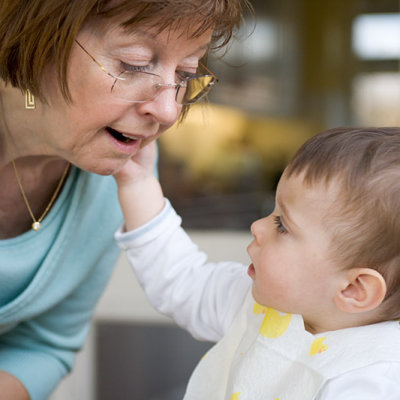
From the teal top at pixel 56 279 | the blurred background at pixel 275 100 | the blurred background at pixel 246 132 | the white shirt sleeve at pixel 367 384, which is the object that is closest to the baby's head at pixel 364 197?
the white shirt sleeve at pixel 367 384

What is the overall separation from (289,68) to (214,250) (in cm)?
164

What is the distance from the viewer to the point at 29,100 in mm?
1072

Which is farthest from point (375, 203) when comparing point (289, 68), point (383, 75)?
point (289, 68)

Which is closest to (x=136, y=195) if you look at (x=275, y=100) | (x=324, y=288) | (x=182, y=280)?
(x=182, y=280)

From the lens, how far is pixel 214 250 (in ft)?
10.2

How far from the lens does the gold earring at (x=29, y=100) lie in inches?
41.6

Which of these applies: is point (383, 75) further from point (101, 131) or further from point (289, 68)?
point (101, 131)

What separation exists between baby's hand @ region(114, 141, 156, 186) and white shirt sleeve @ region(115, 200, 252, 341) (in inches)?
3.3

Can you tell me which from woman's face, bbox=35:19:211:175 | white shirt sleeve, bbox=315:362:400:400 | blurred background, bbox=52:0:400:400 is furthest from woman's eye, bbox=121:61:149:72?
blurred background, bbox=52:0:400:400

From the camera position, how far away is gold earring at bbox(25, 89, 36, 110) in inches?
41.6

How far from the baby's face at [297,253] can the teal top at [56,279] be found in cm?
44

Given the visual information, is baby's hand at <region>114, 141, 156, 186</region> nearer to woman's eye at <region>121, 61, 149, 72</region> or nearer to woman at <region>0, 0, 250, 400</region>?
woman at <region>0, 0, 250, 400</region>

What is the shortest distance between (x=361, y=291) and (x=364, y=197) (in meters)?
0.15

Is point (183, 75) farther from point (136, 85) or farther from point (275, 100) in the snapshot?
point (275, 100)
